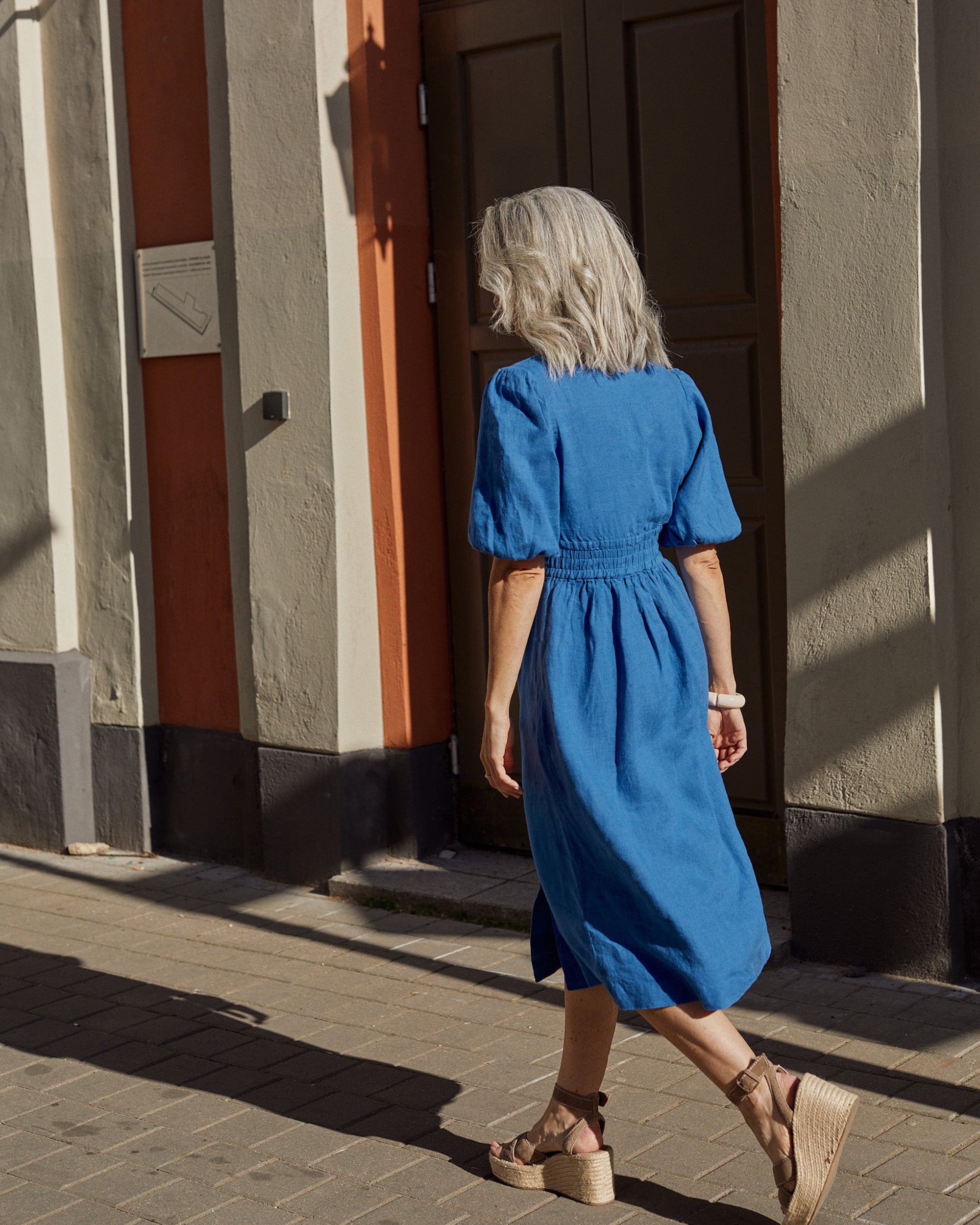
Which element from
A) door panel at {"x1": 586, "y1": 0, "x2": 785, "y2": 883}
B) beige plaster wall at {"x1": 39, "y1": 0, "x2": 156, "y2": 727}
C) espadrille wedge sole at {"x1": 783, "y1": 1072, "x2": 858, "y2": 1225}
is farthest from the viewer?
beige plaster wall at {"x1": 39, "y1": 0, "x2": 156, "y2": 727}

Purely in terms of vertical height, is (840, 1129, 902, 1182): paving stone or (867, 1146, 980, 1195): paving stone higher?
(867, 1146, 980, 1195): paving stone

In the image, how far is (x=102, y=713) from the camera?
22.7 ft

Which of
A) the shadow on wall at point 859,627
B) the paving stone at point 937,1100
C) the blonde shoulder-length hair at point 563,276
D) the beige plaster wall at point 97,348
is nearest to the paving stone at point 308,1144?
the paving stone at point 937,1100

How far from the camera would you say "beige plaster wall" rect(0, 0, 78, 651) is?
670 cm

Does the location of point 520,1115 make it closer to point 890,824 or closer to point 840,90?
point 890,824

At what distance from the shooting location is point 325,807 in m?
6.12

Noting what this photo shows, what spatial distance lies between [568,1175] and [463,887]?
231 cm

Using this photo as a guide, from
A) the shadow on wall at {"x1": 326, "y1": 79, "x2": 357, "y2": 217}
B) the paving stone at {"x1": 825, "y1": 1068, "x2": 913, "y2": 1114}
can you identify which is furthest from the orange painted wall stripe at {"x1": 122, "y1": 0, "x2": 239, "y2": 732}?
the paving stone at {"x1": 825, "y1": 1068, "x2": 913, "y2": 1114}

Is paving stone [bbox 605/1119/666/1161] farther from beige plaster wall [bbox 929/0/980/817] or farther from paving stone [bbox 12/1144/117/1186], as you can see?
beige plaster wall [bbox 929/0/980/817]

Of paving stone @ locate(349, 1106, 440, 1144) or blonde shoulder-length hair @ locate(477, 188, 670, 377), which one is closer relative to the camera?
blonde shoulder-length hair @ locate(477, 188, 670, 377)

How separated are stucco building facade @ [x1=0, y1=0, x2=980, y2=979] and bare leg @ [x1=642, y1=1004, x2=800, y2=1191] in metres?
1.59

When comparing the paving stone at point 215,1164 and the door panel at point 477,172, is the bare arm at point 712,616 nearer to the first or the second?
the paving stone at point 215,1164

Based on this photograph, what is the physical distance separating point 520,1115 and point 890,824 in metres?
1.49

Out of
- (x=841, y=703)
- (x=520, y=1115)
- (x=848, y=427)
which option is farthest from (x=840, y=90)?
(x=520, y=1115)
